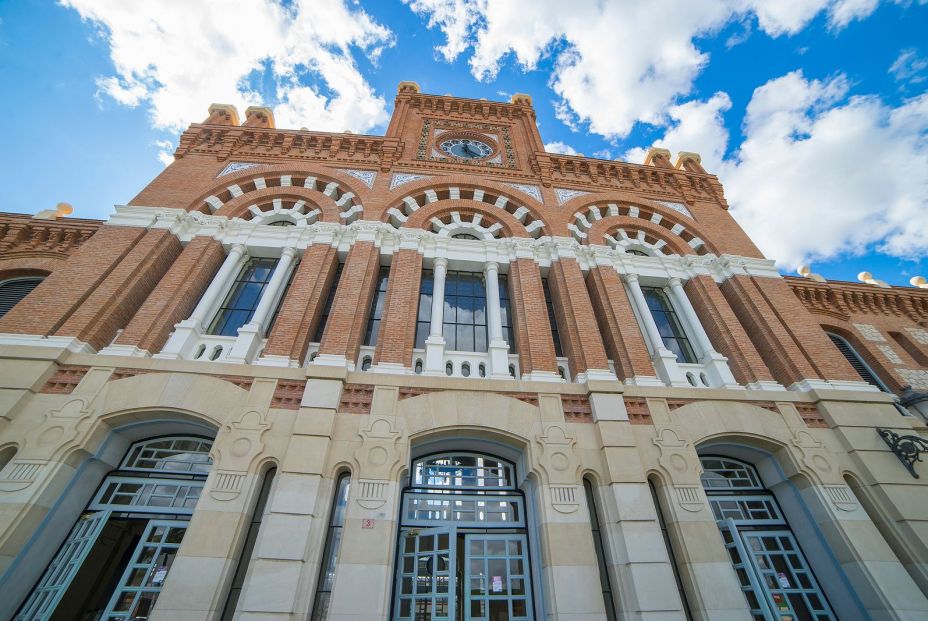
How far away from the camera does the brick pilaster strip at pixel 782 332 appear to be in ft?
28.6

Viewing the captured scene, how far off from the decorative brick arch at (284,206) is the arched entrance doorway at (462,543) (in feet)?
24.1

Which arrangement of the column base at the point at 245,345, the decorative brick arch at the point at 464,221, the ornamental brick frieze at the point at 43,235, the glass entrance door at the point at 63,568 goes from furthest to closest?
the ornamental brick frieze at the point at 43,235, the decorative brick arch at the point at 464,221, the column base at the point at 245,345, the glass entrance door at the point at 63,568

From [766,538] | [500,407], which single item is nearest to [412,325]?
[500,407]

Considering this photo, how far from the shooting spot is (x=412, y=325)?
8.70 metres

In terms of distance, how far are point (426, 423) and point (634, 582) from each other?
385 centimetres

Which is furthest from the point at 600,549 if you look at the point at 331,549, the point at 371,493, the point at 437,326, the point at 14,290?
the point at 14,290

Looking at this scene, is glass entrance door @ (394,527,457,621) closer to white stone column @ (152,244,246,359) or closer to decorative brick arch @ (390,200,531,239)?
white stone column @ (152,244,246,359)

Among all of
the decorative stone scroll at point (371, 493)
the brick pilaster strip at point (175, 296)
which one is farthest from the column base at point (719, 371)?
the brick pilaster strip at point (175, 296)

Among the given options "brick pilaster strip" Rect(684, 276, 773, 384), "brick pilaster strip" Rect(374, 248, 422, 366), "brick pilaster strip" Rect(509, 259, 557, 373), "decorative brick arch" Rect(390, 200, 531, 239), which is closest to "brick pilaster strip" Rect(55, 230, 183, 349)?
"brick pilaster strip" Rect(374, 248, 422, 366)

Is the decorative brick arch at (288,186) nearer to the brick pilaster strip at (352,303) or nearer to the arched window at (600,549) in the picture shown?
the brick pilaster strip at (352,303)

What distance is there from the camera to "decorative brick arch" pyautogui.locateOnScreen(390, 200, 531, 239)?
36.4ft

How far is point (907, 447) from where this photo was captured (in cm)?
710

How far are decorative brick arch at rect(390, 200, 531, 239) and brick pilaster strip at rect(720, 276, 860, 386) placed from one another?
19.2 ft

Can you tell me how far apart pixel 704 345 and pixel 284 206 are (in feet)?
38.9
